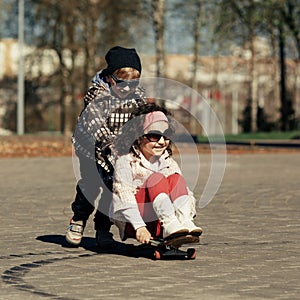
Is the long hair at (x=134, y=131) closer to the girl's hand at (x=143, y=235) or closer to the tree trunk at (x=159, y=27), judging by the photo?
the girl's hand at (x=143, y=235)

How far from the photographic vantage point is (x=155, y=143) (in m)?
8.02

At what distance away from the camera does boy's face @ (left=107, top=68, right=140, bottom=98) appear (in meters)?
8.20

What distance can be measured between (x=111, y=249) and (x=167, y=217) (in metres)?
0.86

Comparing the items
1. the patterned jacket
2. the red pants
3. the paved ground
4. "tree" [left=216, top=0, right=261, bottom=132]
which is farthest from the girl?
"tree" [left=216, top=0, right=261, bottom=132]

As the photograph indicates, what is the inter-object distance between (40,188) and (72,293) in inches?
352

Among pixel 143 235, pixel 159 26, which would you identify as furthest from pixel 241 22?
pixel 143 235

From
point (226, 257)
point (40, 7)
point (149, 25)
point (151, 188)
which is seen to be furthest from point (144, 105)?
point (40, 7)

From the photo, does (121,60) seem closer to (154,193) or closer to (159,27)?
(154,193)

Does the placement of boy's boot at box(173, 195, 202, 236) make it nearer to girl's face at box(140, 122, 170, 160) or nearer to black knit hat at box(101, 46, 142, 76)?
girl's face at box(140, 122, 170, 160)

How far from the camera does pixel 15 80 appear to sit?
66750 millimetres

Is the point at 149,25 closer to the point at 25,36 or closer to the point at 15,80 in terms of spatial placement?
the point at 25,36

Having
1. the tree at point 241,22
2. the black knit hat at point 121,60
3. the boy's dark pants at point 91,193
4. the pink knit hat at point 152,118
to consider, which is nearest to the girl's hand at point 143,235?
the boy's dark pants at point 91,193

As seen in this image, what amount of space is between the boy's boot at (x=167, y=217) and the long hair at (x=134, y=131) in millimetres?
434

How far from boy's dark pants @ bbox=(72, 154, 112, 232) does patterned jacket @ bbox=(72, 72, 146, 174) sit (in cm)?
10
